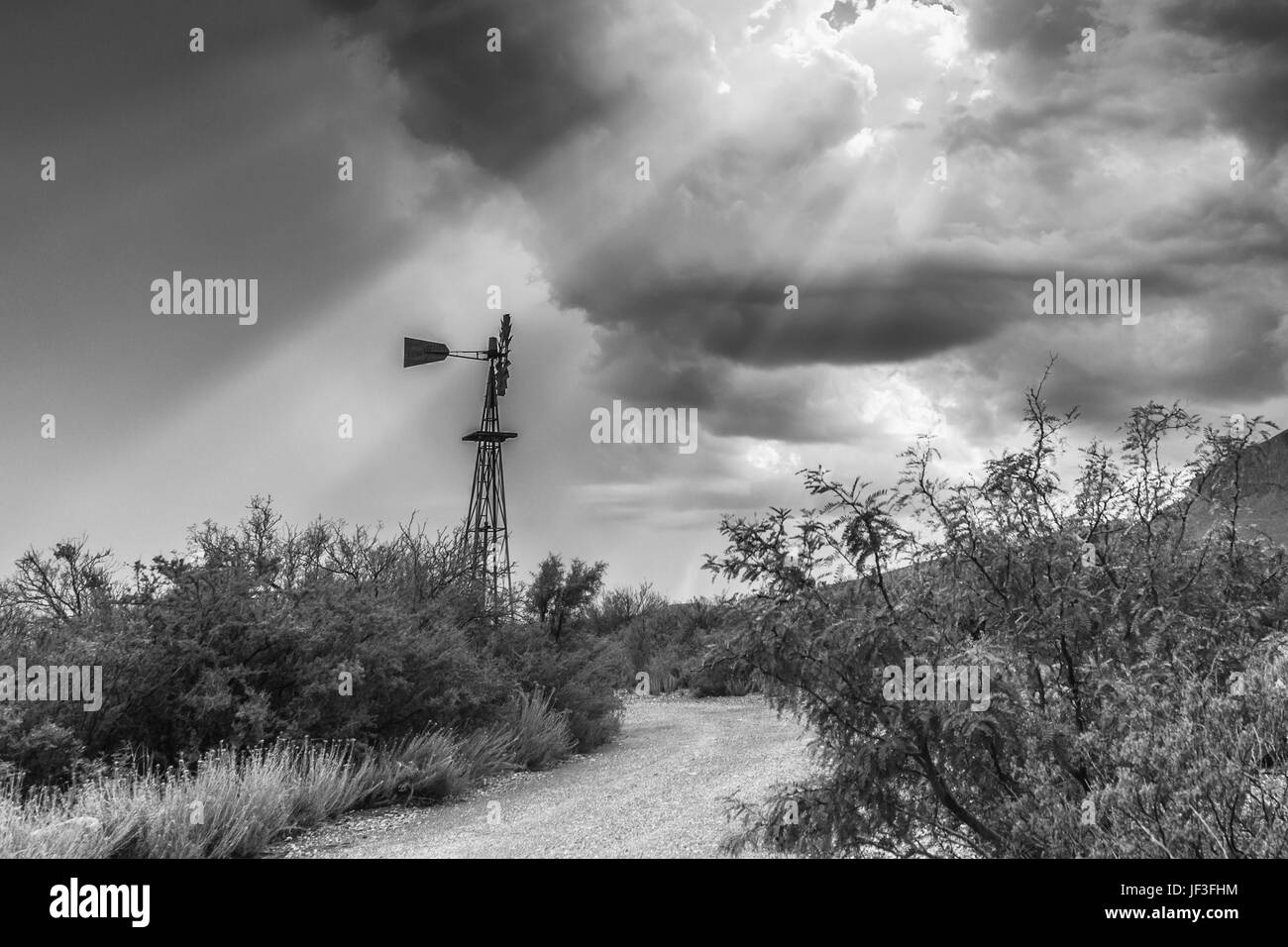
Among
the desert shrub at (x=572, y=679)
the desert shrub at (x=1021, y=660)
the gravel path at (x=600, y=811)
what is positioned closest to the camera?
the desert shrub at (x=1021, y=660)

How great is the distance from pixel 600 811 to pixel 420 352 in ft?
49.0

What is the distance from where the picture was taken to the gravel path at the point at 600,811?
8172 mm

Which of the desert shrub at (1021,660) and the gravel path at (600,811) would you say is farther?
the gravel path at (600,811)

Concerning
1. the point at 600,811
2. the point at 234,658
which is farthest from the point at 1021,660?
the point at 234,658

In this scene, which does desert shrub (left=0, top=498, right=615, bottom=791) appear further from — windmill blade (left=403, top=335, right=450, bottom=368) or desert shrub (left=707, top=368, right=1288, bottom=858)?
windmill blade (left=403, top=335, right=450, bottom=368)

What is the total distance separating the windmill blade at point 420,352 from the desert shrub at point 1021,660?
58.7 ft

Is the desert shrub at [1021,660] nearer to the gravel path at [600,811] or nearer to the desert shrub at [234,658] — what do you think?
the gravel path at [600,811]

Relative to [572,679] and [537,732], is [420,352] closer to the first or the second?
[572,679]

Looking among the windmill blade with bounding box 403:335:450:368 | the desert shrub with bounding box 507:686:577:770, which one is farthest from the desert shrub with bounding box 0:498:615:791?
the windmill blade with bounding box 403:335:450:368

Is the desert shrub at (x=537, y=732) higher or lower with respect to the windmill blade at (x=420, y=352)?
lower

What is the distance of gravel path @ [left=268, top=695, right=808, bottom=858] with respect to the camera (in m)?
8.17

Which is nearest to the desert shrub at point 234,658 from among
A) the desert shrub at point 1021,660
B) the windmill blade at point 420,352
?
the desert shrub at point 1021,660

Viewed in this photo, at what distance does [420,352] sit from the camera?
22.5 m

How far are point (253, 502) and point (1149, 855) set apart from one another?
12744 mm
